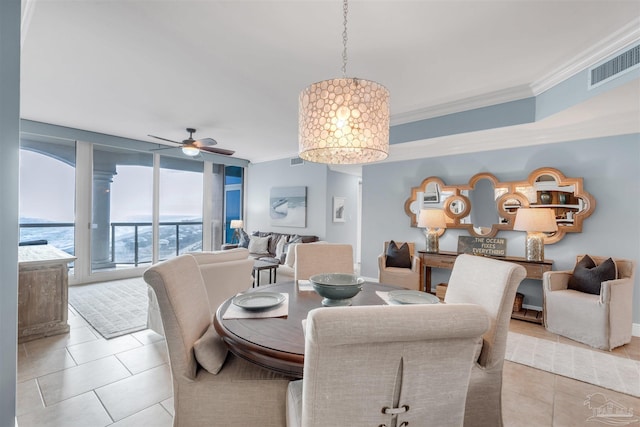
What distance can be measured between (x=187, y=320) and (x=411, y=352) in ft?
3.50

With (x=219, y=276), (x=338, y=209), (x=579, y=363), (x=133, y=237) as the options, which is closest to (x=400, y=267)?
(x=579, y=363)

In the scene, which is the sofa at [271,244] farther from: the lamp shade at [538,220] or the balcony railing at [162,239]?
the lamp shade at [538,220]

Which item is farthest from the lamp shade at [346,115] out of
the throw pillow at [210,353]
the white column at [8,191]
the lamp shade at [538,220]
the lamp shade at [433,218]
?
the lamp shade at [433,218]

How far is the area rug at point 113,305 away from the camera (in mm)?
3168

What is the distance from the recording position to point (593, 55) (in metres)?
2.44

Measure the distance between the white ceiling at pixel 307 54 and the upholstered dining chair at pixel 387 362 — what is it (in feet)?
6.49

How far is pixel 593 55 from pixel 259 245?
531cm

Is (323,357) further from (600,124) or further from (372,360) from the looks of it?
(600,124)

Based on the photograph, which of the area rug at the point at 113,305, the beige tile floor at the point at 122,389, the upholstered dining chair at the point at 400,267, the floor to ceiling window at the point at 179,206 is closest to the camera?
the beige tile floor at the point at 122,389

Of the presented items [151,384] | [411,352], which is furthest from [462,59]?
[151,384]

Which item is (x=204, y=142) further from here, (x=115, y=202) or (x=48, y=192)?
(x=48, y=192)

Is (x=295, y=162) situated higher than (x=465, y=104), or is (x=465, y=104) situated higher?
(x=465, y=104)

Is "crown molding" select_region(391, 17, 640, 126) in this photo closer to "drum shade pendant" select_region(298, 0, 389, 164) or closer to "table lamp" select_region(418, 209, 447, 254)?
"table lamp" select_region(418, 209, 447, 254)

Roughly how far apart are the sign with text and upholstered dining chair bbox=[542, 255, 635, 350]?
0.61m
